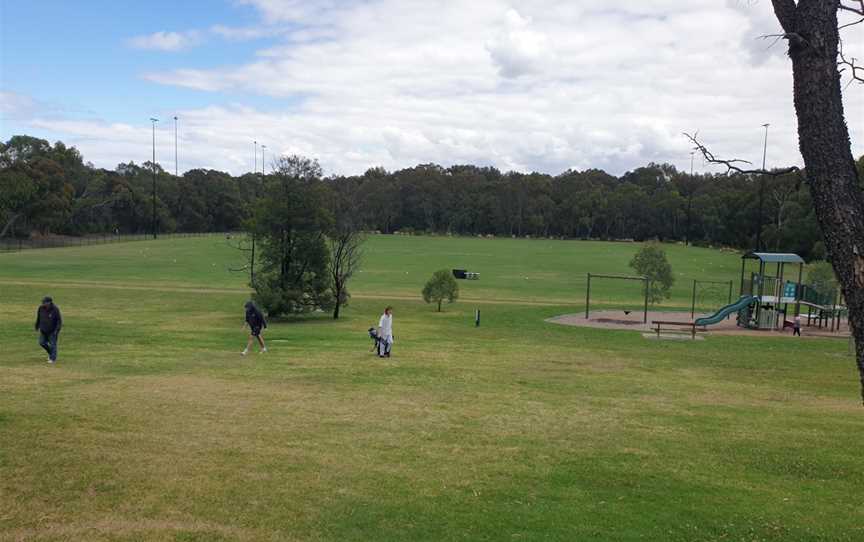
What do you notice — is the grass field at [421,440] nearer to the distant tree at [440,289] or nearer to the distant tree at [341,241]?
the distant tree at [341,241]

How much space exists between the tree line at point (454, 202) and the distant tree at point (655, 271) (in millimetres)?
50671

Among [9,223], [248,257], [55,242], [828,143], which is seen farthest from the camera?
[55,242]

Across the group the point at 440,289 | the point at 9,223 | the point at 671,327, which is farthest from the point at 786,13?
the point at 9,223

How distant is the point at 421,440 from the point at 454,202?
152 meters

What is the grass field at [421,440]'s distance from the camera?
7.54m

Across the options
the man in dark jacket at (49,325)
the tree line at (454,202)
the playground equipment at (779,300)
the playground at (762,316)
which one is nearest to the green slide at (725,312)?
the playground at (762,316)

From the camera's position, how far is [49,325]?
17250 millimetres

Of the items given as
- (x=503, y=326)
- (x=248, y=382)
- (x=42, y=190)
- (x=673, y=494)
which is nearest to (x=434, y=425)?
(x=673, y=494)

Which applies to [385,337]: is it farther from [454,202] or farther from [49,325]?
[454,202]

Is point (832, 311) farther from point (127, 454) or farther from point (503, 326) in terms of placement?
point (127, 454)

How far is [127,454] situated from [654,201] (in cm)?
14853

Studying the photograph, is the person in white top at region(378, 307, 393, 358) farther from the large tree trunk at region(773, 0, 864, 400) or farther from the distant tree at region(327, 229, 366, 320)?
the large tree trunk at region(773, 0, 864, 400)

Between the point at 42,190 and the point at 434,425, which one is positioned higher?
the point at 42,190

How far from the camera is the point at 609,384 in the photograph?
54.6 feet
